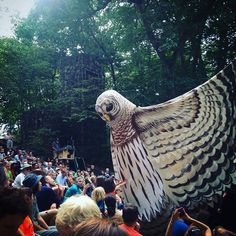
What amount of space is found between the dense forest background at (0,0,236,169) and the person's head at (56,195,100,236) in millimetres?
14853

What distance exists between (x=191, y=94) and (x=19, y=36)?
98.9ft

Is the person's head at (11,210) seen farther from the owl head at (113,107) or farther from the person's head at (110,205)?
the owl head at (113,107)

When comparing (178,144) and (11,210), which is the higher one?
(178,144)

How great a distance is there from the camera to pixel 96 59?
27750mm

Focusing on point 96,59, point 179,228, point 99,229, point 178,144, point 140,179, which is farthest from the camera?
point 96,59

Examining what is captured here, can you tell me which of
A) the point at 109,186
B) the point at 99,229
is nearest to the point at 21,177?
the point at 109,186

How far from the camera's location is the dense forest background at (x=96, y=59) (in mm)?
17828

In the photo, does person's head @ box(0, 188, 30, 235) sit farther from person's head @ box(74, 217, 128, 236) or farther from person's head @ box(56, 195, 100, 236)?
person's head @ box(74, 217, 128, 236)

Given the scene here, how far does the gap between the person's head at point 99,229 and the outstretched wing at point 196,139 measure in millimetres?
3395

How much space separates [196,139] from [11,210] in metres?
3.35

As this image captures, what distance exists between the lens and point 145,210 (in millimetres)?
5504

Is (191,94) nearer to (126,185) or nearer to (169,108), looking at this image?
(169,108)

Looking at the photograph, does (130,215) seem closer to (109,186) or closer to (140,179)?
(109,186)

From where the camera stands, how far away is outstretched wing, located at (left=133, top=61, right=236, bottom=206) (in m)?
4.80
